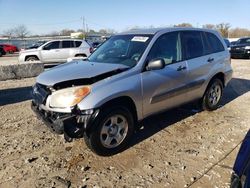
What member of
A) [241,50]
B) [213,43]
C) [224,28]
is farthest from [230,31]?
[213,43]

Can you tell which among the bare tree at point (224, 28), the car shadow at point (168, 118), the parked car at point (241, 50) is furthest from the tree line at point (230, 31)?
the car shadow at point (168, 118)

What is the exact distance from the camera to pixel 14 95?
8.16 m

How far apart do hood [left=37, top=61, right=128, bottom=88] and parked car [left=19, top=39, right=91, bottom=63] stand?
39.0 feet

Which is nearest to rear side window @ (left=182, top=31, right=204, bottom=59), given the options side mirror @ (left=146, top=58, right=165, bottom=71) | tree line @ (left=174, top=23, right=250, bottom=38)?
side mirror @ (left=146, top=58, right=165, bottom=71)

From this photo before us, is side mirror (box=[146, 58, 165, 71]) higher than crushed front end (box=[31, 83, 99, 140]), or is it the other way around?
side mirror (box=[146, 58, 165, 71])

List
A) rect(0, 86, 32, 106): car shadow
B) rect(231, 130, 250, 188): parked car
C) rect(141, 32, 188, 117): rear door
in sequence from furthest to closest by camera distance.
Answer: rect(0, 86, 32, 106): car shadow → rect(141, 32, 188, 117): rear door → rect(231, 130, 250, 188): parked car

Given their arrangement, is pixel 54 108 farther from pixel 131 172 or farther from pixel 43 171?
pixel 131 172

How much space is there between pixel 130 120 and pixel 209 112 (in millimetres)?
2688

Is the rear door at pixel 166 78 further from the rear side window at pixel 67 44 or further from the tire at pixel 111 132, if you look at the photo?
the rear side window at pixel 67 44

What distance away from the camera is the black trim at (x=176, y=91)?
4.68 metres

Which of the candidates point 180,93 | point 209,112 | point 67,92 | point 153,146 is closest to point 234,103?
point 209,112

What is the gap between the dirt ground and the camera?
3.56m

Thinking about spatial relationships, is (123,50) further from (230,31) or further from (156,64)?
(230,31)

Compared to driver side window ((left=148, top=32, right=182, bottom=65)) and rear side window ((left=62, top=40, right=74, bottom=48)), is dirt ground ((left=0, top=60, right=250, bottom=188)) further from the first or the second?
rear side window ((left=62, top=40, right=74, bottom=48))
